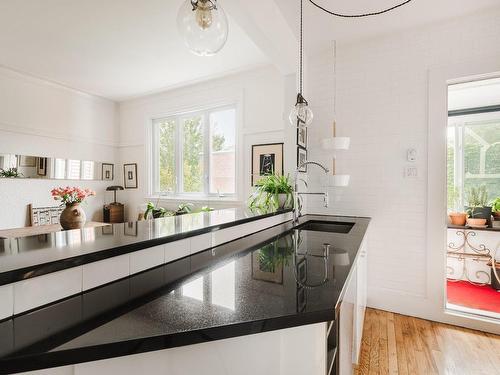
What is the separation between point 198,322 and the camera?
0.62m

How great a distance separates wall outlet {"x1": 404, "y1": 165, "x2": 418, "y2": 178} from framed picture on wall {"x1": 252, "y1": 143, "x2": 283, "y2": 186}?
142 centimetres

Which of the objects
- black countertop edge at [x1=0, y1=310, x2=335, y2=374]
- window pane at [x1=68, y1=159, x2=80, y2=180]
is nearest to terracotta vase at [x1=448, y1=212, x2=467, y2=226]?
black countertop edge at [x1=0, y1=310, x2=335, y2=374]

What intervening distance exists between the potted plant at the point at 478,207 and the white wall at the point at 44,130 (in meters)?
5.74

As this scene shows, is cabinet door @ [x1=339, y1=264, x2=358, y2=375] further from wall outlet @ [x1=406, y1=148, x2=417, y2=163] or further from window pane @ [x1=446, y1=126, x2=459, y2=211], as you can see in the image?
window pane @ [x1=446, y1=126, x2=459, y2=211]

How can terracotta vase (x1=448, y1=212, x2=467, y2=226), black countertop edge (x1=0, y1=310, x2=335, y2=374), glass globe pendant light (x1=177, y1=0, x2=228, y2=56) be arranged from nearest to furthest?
black countertop edge (x1=0, y1=310, x2=335, y2=374) → glass globe pendant light (x1=177, y1=0, x2=228, y2=56) → terracotta vase (x1=448, y1=212, x2=467, y2=226)

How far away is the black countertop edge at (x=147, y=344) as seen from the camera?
0.49 m

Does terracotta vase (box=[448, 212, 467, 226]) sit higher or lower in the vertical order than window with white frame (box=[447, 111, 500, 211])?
lower

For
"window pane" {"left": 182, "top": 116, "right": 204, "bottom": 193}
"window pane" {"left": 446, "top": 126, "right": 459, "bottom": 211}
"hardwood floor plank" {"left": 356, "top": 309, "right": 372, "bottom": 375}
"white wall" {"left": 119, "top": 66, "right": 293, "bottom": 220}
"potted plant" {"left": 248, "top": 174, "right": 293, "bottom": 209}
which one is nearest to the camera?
"hardwood floor plank" {"left": 356, "top": 309, "right": 372, "bottom": 375}

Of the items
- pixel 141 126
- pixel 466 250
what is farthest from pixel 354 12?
pixel 141 126

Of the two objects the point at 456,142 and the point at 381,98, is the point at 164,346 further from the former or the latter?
the point at 456,142

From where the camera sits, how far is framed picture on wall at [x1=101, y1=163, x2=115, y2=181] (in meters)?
4.95

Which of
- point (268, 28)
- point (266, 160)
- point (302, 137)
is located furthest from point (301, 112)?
point (266, 160)

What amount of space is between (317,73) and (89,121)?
3978mm

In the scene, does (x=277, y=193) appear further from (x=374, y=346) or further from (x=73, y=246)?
(x=73, y=246)
